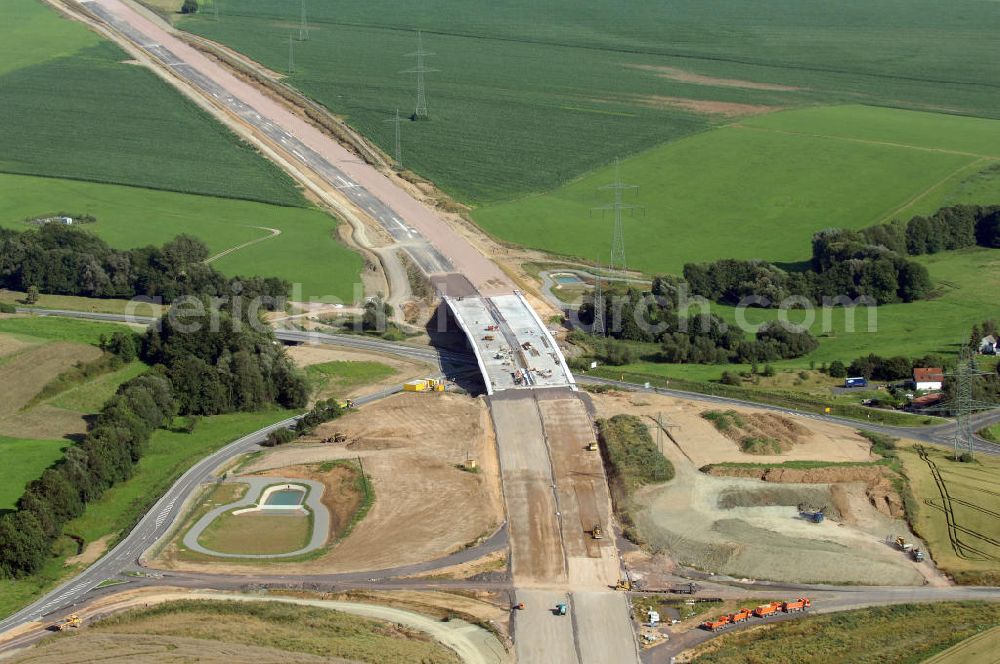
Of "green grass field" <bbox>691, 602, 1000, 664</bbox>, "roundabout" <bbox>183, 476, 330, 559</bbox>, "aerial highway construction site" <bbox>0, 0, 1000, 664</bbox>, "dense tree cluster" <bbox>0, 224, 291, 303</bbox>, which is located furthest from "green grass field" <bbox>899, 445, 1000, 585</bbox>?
"dense tree cluster" <bbox>0, 224, 291, 303</bbox>

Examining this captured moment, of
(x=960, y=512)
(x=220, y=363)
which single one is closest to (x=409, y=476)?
(x=220, y=363)

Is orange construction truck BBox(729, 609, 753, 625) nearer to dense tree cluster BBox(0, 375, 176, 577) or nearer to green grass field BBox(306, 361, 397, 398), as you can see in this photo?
dense tree cluster BBox(0, 375, 176, 577)

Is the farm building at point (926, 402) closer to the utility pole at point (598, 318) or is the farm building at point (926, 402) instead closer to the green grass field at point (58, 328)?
the utility pole at point (598, 318)

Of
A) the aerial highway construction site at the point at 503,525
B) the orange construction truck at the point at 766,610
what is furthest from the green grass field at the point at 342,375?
the orange construction truck at the point at 766,610

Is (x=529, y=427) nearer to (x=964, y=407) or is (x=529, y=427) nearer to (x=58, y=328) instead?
(x=964, y=407)

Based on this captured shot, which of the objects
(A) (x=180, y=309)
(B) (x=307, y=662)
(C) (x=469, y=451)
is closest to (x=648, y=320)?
(C) (x=469, y=451)
